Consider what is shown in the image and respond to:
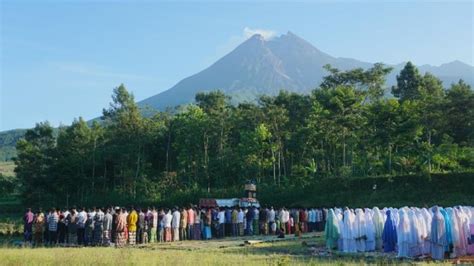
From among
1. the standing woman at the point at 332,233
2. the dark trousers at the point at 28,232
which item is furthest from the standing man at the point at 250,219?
the dark trousers at the point at 28,232

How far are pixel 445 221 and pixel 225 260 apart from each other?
5.90m

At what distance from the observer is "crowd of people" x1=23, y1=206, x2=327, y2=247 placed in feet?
61.8

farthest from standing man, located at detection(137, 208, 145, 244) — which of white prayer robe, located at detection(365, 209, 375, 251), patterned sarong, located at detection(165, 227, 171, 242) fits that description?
white prayer robe, located at detection(365, 209, 375, 251)

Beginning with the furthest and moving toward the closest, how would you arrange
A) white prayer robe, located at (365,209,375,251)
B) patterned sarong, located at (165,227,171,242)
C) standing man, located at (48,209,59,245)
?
patterned sarong, located at (165,227,171,242) → standing man, located at (48,209,59,245) → white prayer robe, located at (365,209,375,251)

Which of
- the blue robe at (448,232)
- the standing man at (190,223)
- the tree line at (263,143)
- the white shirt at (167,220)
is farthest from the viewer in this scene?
the tree line at (263,143)

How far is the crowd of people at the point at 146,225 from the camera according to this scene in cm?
1884

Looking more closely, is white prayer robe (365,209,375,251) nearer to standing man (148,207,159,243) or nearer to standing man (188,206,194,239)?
standing man (188,206,194,239)

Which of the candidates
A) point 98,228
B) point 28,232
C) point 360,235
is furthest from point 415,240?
point 28,232

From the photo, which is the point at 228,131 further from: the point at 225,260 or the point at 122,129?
the point at 225,260

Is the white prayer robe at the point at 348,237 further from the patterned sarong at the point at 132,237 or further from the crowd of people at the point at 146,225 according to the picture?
the patterned sarong at the point at 132,237

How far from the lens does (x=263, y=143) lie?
126 ft

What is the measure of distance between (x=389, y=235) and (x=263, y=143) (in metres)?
24.1

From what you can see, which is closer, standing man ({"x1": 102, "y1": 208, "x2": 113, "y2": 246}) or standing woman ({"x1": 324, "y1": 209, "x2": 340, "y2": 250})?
standing woman ({"x1": 324, "y1": 209, "x2": 340, "y2": 250})

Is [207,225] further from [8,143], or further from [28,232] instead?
[8,143]
